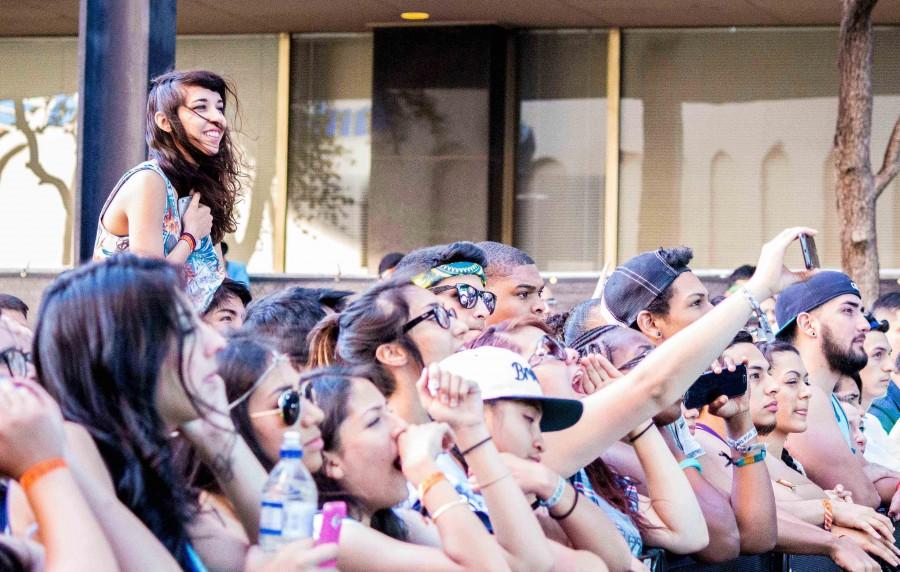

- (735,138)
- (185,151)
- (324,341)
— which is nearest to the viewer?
(324,341)

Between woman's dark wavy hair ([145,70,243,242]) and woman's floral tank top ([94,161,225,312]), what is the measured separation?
12 cm

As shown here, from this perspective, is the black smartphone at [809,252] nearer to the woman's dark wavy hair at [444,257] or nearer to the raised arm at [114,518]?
the woman's dark wavy hair at [444,257]

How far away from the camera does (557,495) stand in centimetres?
416

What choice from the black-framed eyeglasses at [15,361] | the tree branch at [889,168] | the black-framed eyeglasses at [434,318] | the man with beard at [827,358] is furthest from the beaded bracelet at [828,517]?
the tree branch at [889,168]

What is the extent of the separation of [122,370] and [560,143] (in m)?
13.6

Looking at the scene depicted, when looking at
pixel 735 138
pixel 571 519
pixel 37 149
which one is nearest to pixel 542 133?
pixel 735 138

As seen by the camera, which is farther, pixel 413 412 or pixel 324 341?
pixel 324 341

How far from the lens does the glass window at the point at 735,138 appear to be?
15.9 m

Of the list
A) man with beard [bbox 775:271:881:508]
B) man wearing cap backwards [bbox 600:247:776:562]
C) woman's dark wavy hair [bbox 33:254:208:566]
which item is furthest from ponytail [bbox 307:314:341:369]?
man with beard [bbox 775:271:881:508]

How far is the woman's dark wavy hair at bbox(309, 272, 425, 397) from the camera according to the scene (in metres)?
4.51

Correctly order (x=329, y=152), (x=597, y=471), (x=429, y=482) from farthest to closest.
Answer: (x=329, y=152)
(x=597, y=471)
(x=429, y=482)

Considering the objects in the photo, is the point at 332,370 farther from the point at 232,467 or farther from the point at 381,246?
the point at 381,246

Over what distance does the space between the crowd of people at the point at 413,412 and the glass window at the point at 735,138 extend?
27.2 feet

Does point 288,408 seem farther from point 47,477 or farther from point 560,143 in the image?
point 560,143
